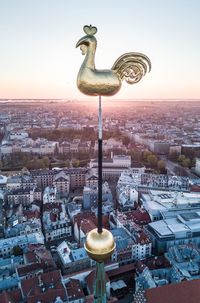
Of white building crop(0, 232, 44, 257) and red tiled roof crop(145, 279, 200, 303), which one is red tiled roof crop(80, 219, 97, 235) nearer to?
white building crop(0, 232, 44, 257)

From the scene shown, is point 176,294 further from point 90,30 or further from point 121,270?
point 90,30

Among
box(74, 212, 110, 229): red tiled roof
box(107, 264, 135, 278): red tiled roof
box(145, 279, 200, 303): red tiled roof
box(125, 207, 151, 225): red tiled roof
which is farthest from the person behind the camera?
box(125, 207, 151, 225): red tiled roof

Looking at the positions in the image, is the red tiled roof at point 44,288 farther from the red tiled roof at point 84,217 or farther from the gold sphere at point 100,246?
the gold sphere at point 100,246

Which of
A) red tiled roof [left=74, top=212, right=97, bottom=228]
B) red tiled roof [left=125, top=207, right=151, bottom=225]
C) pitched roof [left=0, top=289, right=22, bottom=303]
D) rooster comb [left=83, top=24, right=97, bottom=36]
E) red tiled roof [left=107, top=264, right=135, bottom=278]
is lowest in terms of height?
red tiled roof [left=107, top=264, right=135, bottom=278]

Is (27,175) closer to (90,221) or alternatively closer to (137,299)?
(90,221)

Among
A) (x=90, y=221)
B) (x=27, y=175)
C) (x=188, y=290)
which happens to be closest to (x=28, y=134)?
(x=27, y=175)

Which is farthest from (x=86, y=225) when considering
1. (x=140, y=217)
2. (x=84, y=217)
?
(x=140, y=217)

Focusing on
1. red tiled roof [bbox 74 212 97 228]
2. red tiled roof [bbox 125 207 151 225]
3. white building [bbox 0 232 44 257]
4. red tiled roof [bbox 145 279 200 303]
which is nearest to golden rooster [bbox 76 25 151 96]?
red tiled roof [bbox 145 279 200 303]
